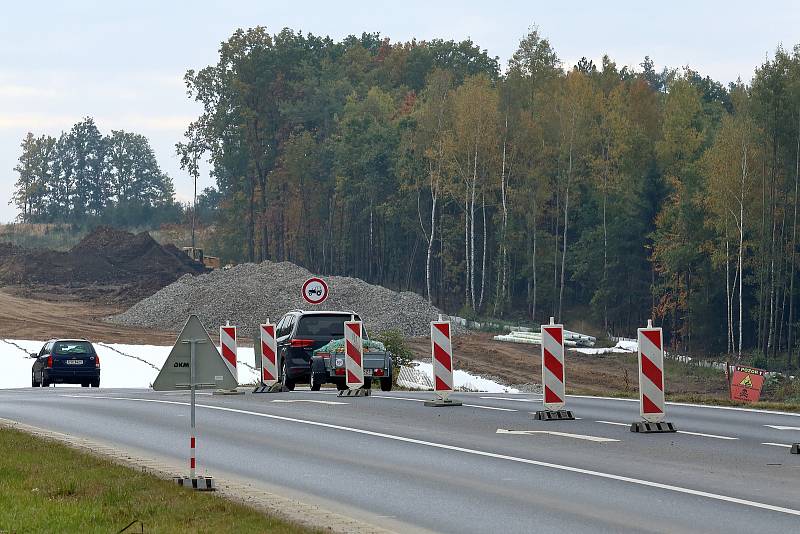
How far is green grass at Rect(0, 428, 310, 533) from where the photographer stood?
1153 centimetres

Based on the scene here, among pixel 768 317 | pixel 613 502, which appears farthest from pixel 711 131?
pixel 613 502

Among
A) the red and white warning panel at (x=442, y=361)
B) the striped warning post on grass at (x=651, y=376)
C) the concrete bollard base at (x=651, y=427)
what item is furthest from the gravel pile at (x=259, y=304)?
the concrete bollard base at (x=651, y=427)

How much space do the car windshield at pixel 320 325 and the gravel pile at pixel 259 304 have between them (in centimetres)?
3992

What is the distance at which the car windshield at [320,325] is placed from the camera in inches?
1324

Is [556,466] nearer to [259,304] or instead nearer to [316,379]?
[316,379]

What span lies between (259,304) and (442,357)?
5388 cm

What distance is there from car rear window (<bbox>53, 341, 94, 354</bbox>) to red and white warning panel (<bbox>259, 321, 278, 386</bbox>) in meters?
10.4

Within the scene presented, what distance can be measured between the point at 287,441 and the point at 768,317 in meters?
61.8

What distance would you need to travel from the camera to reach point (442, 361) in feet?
86.8

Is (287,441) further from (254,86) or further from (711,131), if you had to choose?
(254,86)

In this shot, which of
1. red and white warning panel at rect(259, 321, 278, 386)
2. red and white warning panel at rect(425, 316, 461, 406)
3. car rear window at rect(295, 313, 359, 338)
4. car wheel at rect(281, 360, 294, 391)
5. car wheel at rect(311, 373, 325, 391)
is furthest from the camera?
red and white warning panel at rect(259, 321, 278, 386)

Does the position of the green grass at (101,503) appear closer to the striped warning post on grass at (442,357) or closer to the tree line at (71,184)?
the striped warning post on grass at (442,357)

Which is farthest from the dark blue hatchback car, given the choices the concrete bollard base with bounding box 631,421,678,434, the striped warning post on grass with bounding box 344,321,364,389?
the concrete bollard base with bounding box 631,421,678,434

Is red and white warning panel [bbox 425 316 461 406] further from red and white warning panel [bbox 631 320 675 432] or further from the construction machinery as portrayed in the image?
the construction machinery
